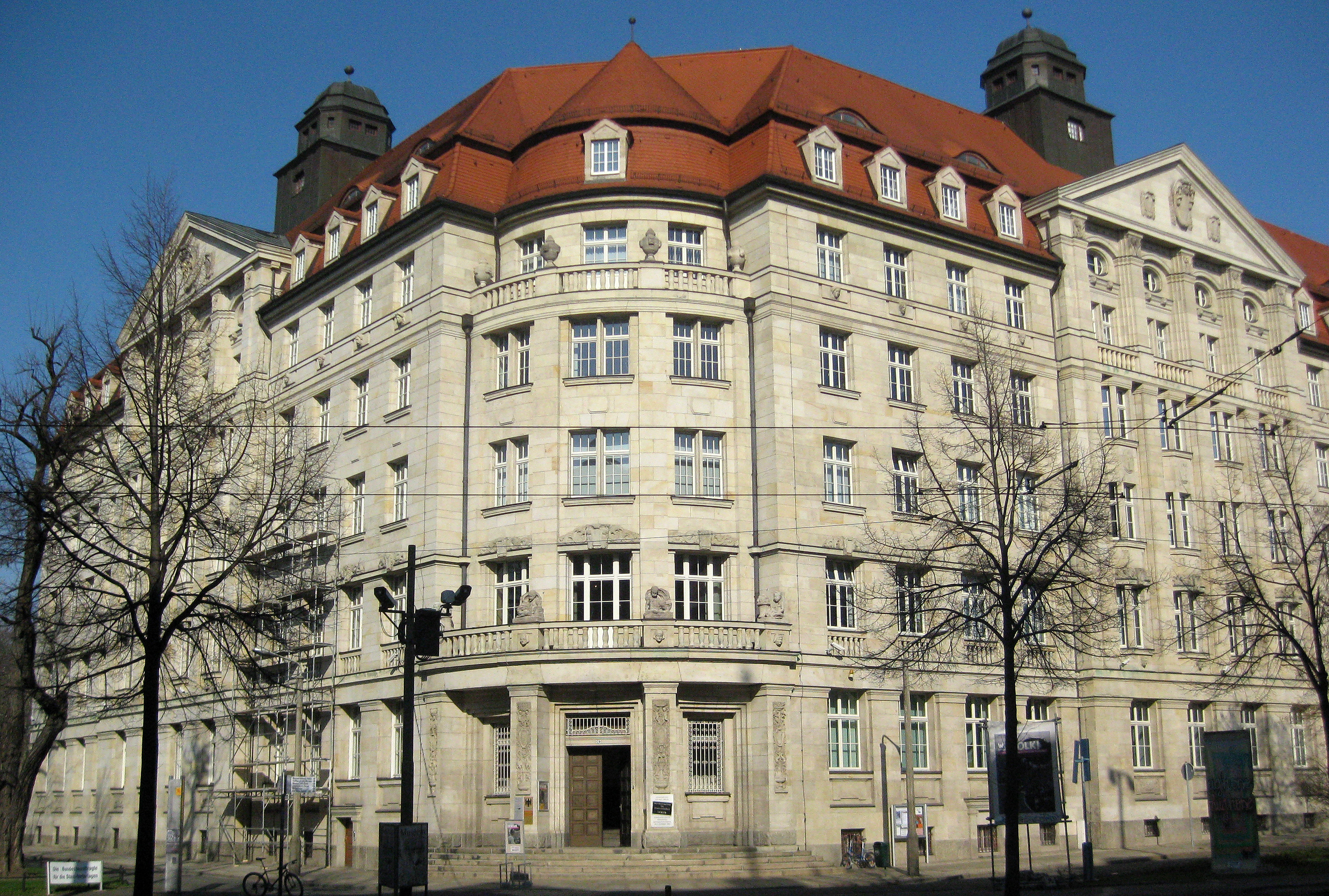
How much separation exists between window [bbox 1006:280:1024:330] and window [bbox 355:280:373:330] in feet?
73.6

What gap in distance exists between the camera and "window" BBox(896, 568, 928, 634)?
123 feet

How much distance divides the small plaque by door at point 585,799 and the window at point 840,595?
8038mm

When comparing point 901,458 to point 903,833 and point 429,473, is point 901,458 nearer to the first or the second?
point 903,833

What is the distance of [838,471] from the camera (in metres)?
38.8

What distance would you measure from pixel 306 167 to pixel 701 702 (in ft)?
123

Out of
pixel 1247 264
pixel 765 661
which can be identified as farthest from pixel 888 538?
pixel 1247 264

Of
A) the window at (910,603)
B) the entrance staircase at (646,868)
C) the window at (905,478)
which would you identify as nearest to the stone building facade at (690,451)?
the window at (905,478)

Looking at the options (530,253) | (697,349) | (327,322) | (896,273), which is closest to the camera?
(697,349)

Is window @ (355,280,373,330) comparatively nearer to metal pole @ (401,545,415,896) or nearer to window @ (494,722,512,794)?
window @ (494,722,512,794)

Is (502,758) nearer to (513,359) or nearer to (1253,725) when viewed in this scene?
(513,359)

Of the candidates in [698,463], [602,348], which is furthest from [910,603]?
[602,348]

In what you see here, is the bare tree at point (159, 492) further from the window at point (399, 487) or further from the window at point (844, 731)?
the window at point (844, 731)

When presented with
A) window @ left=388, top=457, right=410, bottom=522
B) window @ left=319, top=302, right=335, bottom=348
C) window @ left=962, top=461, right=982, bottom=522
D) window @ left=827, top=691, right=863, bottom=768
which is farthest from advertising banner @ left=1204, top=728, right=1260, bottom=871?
window @ left=319, top=302, right=335, bottom=348

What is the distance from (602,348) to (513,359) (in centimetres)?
319
